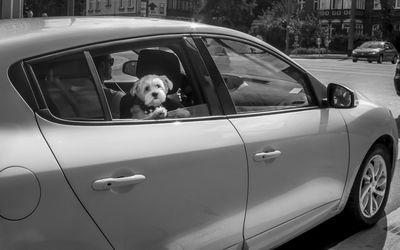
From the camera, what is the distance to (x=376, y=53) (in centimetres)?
3603

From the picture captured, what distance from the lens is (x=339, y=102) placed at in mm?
3893

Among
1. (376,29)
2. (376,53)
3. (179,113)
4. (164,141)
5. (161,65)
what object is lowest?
(164,141)

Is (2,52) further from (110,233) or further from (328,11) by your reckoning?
(328,11)

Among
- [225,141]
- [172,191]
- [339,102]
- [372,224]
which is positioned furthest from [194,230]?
[372,224]

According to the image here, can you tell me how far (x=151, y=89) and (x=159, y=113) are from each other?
15 centimetres

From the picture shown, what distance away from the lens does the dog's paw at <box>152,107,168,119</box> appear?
276 cm

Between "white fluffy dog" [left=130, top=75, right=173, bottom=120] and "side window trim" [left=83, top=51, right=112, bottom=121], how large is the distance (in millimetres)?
201

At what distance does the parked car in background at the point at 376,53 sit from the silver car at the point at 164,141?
33967 millimetres

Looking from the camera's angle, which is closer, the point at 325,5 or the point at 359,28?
the point at 359,28

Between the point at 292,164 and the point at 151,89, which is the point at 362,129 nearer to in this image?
the point at 292,164

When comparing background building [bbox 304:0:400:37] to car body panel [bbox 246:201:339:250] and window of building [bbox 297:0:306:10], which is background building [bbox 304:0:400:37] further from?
car body panel [bbox 246:201:339:250]

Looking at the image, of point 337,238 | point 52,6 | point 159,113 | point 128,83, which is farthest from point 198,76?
point 52,6

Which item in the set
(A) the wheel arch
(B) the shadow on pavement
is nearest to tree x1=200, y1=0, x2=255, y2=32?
(A) the wheel arch

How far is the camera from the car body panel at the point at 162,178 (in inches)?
89.9
